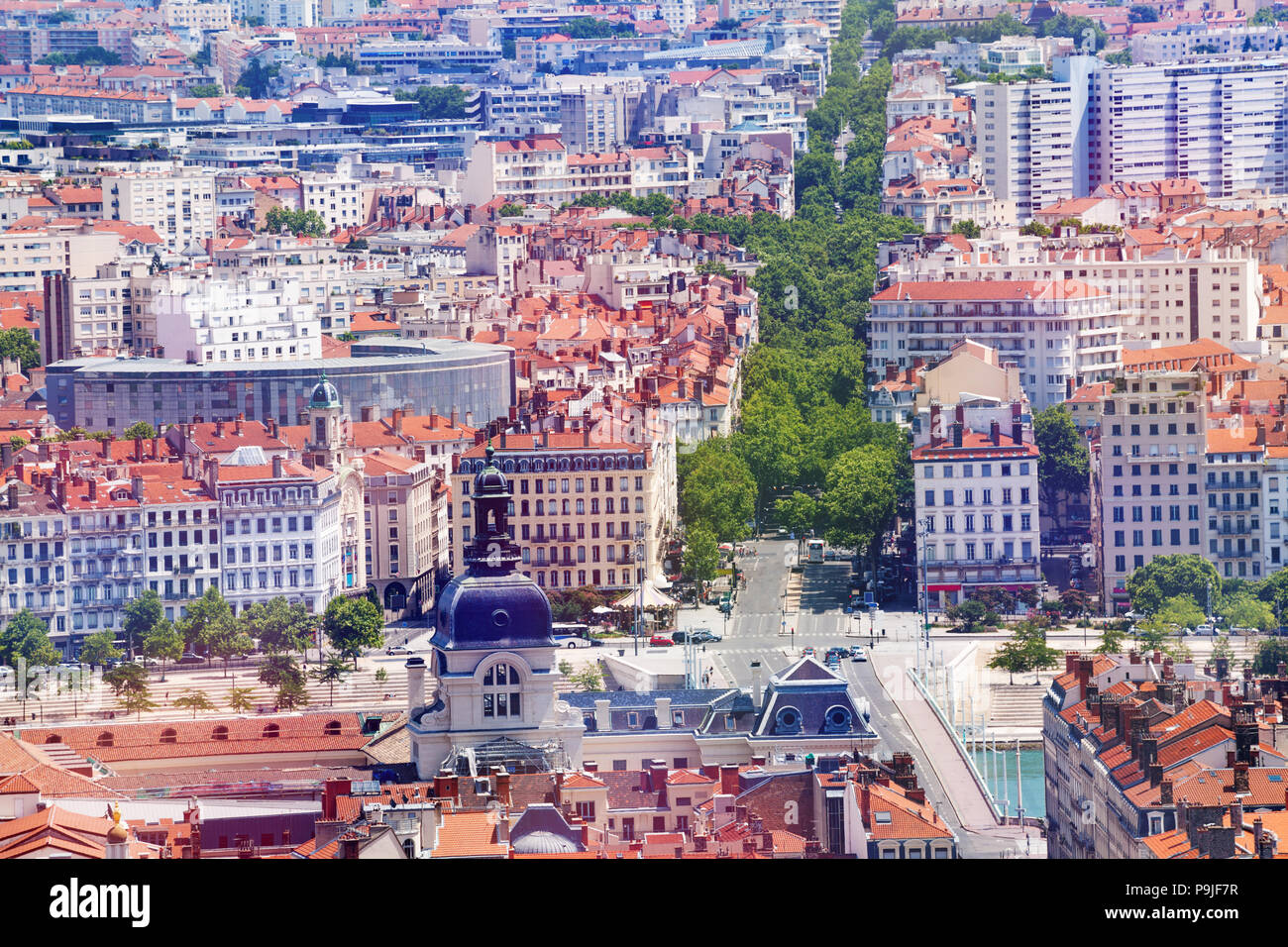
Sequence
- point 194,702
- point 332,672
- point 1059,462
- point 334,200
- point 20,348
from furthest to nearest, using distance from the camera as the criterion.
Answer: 1. point 334,200
2. point 20,348
3. point 1059,462
4. point 332,672
5. point 194,702

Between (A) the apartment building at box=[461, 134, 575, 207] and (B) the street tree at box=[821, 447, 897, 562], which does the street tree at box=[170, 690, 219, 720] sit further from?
(A) the apartment building at box=[461, 134, 575, 207]

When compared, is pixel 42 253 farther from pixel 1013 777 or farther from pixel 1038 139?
pixel 1013 777

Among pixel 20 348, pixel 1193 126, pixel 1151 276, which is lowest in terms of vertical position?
pixel 20 348

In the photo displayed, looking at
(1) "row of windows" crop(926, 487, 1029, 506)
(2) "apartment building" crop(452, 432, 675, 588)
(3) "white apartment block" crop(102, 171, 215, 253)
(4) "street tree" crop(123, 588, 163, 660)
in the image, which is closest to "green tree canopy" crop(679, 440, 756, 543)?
(2) "apartment building" crop(452, 432, 675, 588)

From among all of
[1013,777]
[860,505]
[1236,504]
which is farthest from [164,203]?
[1013,777]

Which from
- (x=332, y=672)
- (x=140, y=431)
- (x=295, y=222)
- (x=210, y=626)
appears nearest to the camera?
(x=332, y=672)
